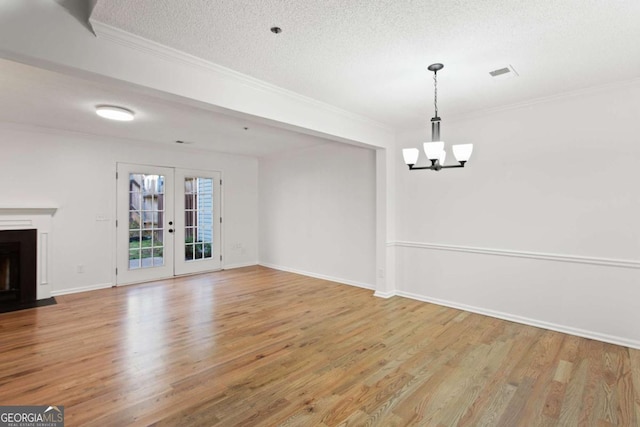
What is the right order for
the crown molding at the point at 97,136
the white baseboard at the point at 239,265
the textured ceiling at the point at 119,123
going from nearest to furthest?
the textured ceiling at the point at 119,123
the crown molding at the point at 97,136
the white baseboard at the point at 239,265

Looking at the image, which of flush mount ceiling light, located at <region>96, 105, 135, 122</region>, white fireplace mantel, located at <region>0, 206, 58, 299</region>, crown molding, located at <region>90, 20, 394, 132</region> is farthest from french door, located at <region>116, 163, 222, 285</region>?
crown molding, located at <region>90, 20, 394, 132</region>

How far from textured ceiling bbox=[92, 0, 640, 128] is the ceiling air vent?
0.18 ft

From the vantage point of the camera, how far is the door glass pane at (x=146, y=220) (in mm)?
5875

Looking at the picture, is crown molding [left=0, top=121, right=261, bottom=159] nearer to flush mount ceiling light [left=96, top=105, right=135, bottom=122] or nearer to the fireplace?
the fireplace

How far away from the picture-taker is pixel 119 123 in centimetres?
463

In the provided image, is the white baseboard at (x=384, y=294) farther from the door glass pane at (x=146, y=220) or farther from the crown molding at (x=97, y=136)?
the crown molding at (x=97, y=136)

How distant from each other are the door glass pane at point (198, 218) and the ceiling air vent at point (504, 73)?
5.58 m

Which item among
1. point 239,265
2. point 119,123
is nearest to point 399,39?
point 119,123

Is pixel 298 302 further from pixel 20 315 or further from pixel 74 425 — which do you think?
pixel 20 315

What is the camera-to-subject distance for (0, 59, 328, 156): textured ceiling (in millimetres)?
3115

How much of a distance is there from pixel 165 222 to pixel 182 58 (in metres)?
4.38

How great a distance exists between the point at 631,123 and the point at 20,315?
7306mm

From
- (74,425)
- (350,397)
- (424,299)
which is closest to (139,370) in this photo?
(74,425)
